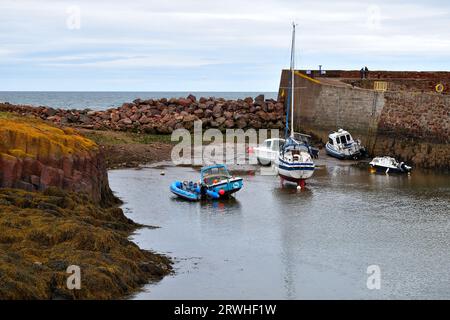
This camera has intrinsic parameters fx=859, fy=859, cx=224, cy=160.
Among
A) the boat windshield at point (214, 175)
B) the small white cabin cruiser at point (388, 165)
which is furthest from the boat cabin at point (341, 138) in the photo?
the boat windshield at point (214, 175)

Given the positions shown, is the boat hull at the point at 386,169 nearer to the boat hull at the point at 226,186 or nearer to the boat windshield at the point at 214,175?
the boat windshield at the point at 214,175

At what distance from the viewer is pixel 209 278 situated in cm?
2239

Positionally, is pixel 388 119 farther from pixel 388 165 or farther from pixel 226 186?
pixel 226 186

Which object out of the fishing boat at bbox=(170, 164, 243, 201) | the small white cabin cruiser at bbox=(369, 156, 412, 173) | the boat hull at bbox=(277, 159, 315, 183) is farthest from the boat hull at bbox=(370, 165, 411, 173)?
the fishing boat at bbox=(170, 164, 243, 201)

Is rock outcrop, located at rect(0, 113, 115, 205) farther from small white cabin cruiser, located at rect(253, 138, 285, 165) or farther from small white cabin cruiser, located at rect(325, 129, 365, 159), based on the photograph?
small white cabin cruiser, located at rect(325, 129, 365, 159)

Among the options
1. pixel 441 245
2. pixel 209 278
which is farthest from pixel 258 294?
pixel 441 245

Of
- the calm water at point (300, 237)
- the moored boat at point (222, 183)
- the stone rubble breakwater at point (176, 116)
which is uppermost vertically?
the stone rubble breakwater at point (176, 116)

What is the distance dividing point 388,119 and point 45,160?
25.7 meters

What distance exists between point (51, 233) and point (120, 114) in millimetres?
38001

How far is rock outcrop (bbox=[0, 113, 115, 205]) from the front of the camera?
26641 mm

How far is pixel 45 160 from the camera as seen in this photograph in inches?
1102

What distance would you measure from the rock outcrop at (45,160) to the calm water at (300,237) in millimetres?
2431

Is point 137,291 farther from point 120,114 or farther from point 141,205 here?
point 120,114

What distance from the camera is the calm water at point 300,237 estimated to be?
71.9 ft
